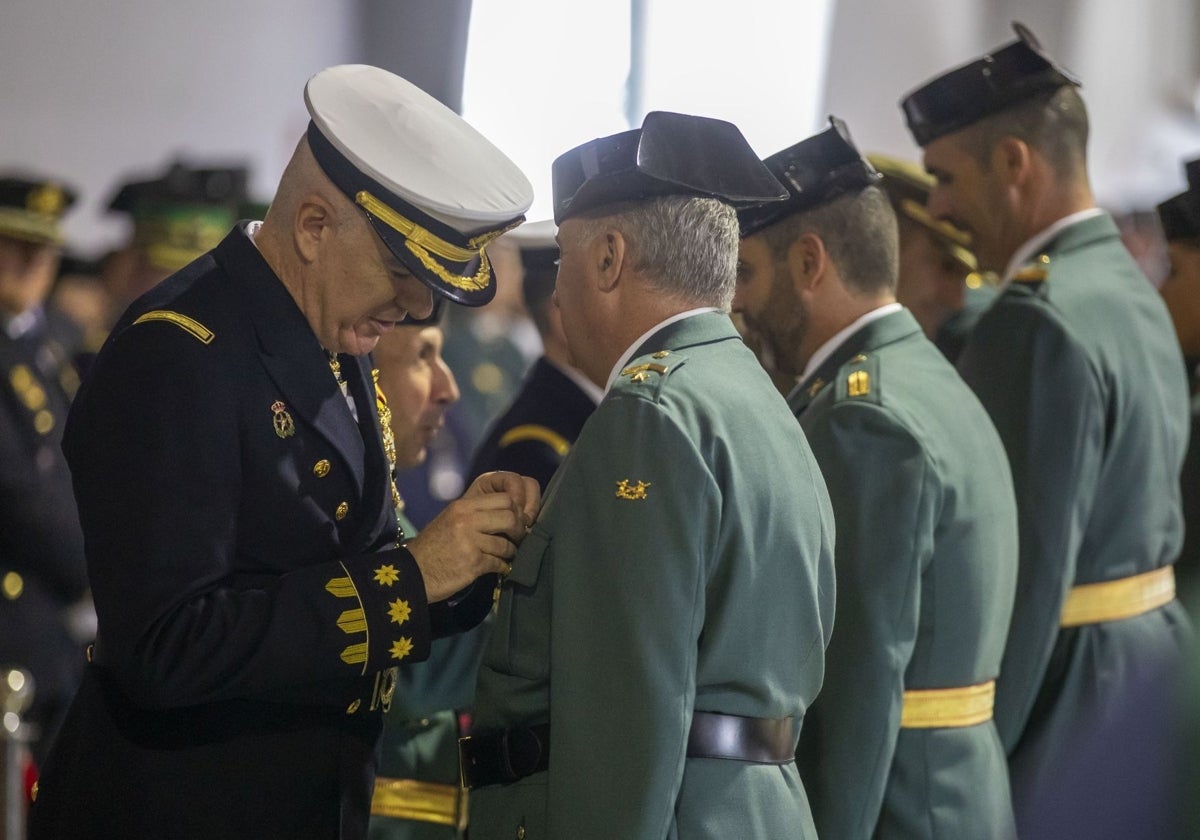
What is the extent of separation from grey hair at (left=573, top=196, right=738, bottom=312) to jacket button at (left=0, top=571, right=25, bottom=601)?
8.89 feet

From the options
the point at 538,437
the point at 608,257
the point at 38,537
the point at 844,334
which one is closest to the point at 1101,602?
the point at 844,334

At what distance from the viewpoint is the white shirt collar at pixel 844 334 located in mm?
2559

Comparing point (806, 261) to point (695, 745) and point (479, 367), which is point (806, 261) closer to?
point (695, 745)

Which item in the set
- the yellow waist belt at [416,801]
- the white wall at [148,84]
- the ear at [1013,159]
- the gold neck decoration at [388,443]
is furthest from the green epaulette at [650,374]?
the white wall at [148,84]

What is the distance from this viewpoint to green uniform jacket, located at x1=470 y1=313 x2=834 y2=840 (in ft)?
5.81

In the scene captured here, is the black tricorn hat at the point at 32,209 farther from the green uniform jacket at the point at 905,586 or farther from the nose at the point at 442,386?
the green uniform jacket at the point at 905,586

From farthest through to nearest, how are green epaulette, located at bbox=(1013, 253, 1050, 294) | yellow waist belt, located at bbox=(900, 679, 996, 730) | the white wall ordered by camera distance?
the white wall
green epaulette, located at bbox=(1013, 253, 1050, 294)
yellow waist belt, located at bbox=(900, 679, 996, 730)

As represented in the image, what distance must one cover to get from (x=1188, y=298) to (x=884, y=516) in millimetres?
1763

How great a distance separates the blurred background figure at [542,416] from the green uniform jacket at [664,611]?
3.75 feet

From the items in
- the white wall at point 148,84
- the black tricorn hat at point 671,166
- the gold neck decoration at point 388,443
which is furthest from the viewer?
the white wall at point 148,84

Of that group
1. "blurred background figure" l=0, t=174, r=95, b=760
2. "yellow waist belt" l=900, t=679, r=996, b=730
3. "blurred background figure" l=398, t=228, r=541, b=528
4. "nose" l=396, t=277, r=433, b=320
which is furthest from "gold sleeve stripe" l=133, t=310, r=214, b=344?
"blurred background figure" l=398, t=228, r=541, b=528

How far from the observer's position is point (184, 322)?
1829mm

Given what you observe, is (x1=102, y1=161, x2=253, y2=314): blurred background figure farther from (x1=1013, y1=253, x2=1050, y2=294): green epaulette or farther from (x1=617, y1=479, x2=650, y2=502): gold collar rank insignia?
(x1=617, y1=479, x2=650, y2=502): gold collar rank insignia

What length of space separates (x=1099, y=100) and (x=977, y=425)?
6.53m
